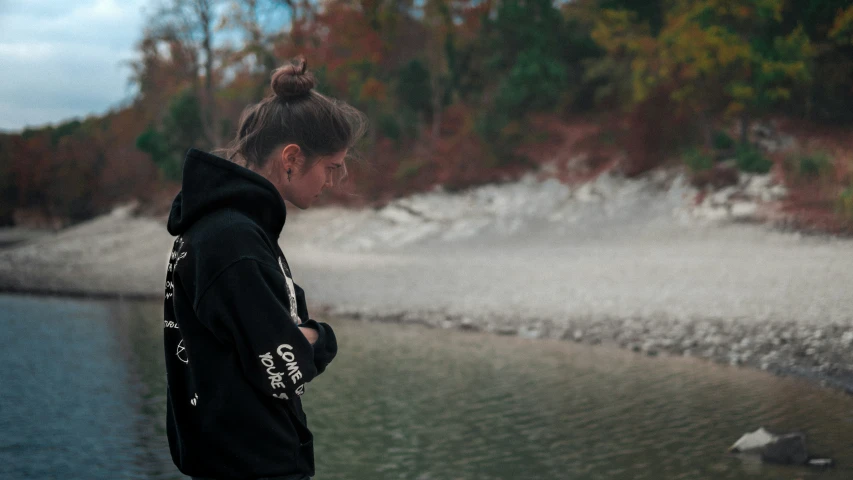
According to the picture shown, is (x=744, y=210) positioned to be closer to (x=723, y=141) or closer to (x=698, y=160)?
(x=698, y=160)

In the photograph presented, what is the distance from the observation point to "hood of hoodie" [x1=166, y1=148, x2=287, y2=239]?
159 cm

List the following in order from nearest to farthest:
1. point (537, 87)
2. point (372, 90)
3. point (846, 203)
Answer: point (846, 203), point (537, 87), point (372, 90)

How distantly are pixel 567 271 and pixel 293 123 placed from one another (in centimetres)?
1183

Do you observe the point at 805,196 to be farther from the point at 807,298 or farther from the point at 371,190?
the point at 371,190

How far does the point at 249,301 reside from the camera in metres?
1.49

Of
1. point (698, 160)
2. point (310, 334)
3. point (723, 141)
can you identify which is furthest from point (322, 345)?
point (723, 141)

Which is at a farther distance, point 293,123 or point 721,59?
point 721,59

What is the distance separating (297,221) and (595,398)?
1465 centimetres

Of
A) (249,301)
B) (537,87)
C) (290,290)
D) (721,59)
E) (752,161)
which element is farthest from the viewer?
(537,87)

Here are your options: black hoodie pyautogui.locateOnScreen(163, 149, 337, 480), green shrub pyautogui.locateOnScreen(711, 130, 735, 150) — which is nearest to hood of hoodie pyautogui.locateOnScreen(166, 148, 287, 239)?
black hoodie pyautogui.locateOnScreen(163, 149, 337, 480)

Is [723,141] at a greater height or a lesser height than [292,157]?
Result: lesser

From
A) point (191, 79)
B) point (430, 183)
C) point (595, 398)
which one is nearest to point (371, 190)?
point (430, 183)

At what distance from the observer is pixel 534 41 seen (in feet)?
70.1

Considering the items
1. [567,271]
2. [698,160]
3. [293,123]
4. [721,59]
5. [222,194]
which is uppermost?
[721,59]
